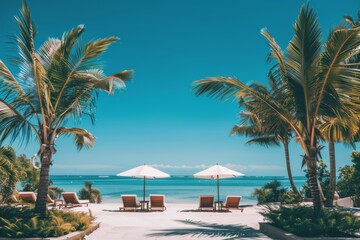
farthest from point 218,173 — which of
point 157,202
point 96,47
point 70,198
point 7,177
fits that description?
point 96,47

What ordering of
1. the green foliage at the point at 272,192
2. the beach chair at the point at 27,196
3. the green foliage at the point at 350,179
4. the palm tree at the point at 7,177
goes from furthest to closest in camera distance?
1. the green foliage at the point at 272,192
2. the green foliage at the point at 350,179
3. the beach chair at the point at 27,196
4. the palm tree at the point at 7,177

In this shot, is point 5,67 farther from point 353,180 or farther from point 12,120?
point 353,180

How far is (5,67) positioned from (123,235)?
5.00m

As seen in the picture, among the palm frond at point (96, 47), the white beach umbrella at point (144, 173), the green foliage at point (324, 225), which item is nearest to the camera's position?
the green foliage at point (324, 225)

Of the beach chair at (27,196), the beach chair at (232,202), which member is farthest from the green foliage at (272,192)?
the beach chair at (27,196)

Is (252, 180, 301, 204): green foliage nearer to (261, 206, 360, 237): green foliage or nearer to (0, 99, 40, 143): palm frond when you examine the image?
(261, 206, 360, 237): green foliage

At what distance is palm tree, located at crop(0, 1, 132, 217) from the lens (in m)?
8.90

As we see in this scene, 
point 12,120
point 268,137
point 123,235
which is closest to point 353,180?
point 268,137

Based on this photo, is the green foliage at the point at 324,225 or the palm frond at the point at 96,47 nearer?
the green foliage at the point at 324,225

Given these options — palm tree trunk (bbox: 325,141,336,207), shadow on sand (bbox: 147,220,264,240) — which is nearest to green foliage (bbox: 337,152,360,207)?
palm tree trunk (bbox: 325,141,336,207)

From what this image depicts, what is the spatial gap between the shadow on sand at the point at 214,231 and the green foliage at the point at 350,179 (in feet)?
28.5

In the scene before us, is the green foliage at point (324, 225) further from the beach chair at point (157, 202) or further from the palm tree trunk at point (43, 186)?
the beach chair at point (157, 202)

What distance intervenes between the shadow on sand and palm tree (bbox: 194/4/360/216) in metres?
1.80

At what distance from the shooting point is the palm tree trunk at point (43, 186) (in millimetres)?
8820
